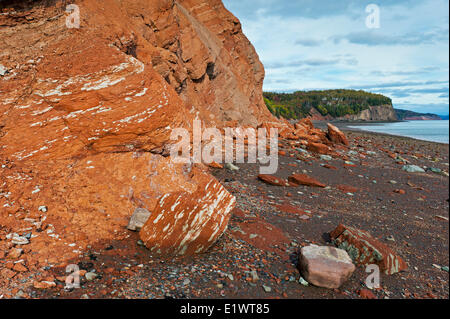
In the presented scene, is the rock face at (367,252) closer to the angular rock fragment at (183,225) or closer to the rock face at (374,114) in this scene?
the angular rock fragment at (183,225)

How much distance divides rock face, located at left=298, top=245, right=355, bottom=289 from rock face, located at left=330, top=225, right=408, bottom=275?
84 centimetres

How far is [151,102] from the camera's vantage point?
559 cm

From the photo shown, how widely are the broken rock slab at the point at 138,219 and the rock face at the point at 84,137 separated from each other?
0.18m

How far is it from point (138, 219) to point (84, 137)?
196cm

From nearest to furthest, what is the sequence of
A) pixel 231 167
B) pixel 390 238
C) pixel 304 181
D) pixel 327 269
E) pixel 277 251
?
pixel 327 269 → pixel 277 251 → pixel 390 238 → pixel 304 181 → pixel 231 167

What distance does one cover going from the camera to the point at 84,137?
5266 mm

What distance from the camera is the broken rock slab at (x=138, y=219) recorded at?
4.79 metres

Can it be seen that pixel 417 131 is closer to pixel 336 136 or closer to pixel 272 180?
pixel 336 136

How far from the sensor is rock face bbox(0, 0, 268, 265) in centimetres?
455

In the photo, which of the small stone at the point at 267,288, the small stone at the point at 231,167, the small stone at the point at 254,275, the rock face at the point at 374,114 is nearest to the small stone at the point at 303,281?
the small stone at the point at 267,288

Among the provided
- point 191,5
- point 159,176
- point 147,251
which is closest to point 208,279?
point 147,251

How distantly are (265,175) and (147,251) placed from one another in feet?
20.8

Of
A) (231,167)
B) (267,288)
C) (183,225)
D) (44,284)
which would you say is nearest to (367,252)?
(267,288)
